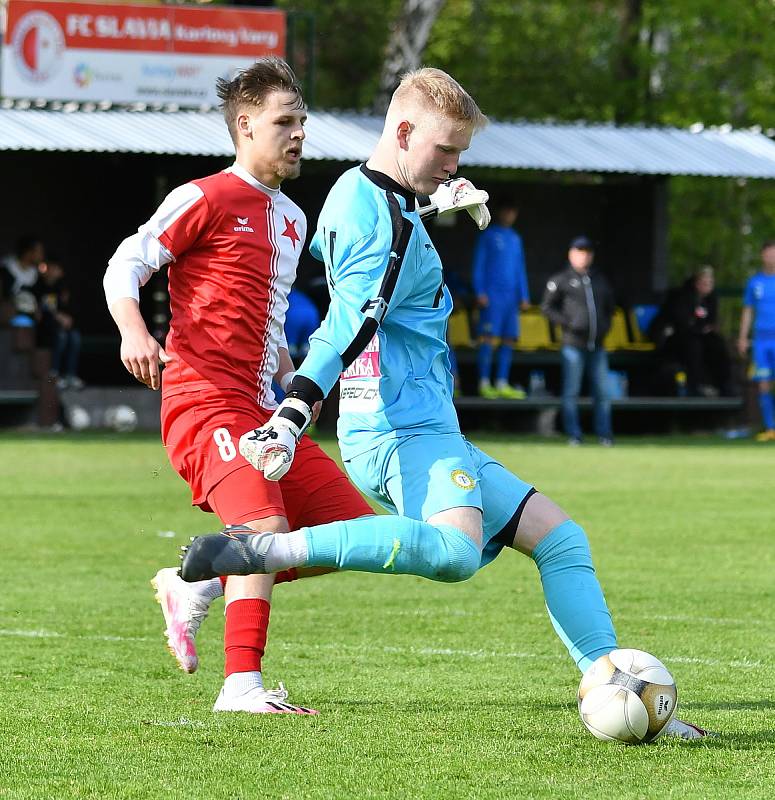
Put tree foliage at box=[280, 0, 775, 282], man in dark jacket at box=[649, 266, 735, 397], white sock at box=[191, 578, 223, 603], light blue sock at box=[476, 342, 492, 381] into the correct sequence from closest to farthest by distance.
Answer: white sock at box=[191, 578, 223, 603] → light blue sock at box=[476, 342, 492, 381] → man in dark jacket at box=[649, 266, 735, 397] → tree foliage at box=[280, 0, 775, 282]

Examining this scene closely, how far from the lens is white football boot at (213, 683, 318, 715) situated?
18.2ft

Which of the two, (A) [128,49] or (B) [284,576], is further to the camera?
(A) [128,49]

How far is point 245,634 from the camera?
5.58 metres

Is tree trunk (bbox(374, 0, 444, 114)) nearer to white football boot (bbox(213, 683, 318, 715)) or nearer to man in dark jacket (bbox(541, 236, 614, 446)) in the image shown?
man in dark jacket (bbox(541, 236, 614, 446))

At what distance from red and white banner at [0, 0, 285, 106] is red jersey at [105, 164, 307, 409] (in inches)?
675

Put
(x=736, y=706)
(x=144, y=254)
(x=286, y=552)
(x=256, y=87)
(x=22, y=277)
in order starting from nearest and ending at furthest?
(x=286, y=552) → (x=144, y=254) → (x=256, y=87) → (x=736, y=706) → (x=22, y=277)

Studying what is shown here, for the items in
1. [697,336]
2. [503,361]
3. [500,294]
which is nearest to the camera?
[500,294]

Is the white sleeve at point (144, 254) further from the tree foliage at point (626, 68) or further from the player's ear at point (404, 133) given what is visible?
the tree foliage at point (626, 68)

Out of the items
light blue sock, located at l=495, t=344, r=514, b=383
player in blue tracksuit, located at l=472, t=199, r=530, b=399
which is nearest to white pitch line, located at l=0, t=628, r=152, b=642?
player in blue tracksuit, located at l=472, t=199, r=530, b=399

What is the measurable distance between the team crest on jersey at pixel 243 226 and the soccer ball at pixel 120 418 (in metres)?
15.4

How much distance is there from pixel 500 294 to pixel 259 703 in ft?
52.6

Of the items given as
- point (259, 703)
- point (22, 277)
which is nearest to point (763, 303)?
point (22, 277)

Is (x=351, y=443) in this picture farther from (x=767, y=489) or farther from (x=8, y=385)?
(x=8, y=385)

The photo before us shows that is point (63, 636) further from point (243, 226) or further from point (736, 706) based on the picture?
point (736, 706)
